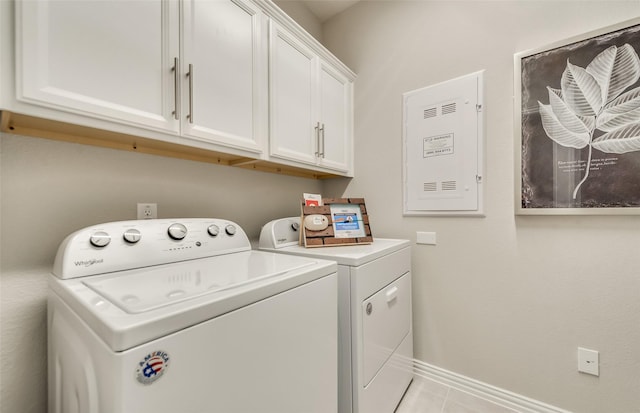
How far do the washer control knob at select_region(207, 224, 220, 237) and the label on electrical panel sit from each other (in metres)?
1.43

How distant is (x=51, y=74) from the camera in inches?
30.9

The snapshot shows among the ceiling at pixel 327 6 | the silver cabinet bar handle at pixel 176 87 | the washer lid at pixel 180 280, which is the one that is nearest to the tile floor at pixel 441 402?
the washer lid at pixel 180 280

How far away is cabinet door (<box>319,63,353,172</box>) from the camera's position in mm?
1881

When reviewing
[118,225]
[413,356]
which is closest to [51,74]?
[118,225]

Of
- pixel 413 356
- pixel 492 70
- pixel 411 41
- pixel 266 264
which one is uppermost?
pixel 411 41

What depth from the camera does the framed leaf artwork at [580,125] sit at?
1.27 meters

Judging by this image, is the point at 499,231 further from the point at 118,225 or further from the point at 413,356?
the point at 118,225

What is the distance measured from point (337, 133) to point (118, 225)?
4.92 ft

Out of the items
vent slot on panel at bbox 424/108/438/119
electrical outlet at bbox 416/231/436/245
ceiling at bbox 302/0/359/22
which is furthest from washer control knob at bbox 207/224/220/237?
ceiling at bbox 302/0/359/22

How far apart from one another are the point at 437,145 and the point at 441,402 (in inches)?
63.5

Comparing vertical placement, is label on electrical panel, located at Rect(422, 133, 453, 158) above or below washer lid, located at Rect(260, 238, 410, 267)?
above

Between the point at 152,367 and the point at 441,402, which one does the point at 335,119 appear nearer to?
the point at 152,367

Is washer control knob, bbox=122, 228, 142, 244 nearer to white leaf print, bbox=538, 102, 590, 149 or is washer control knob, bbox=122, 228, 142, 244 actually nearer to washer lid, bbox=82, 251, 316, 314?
washer lid, bbox=82, 251, 316, 314

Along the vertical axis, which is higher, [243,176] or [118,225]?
[243,176]
